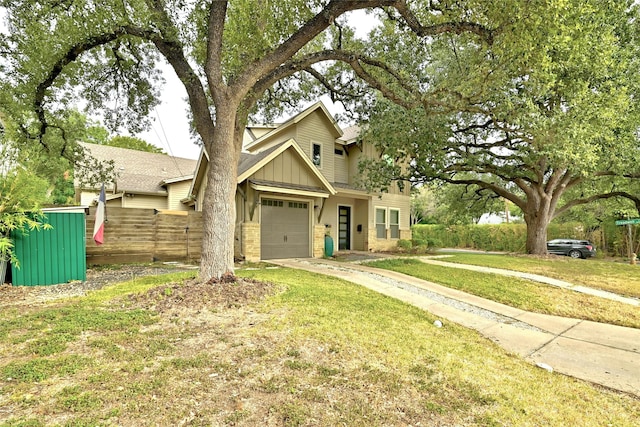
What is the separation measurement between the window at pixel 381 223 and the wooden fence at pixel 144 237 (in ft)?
30.2

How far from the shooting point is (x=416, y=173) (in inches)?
605

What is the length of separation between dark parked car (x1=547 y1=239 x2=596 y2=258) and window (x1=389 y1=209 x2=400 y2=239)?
10.3 metres

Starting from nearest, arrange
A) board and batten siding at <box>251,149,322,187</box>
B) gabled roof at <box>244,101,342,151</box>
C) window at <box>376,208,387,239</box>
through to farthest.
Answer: board and batten siding at <box>251,149,322,187</box> < gabled roof at <box>244,101,342,151</box> < window at <box>376,208,387,239</box>

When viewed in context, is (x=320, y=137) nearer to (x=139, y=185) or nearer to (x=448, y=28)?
(x=448, y=28)

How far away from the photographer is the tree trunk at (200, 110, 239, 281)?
614 cm

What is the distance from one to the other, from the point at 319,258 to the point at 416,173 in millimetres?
6633

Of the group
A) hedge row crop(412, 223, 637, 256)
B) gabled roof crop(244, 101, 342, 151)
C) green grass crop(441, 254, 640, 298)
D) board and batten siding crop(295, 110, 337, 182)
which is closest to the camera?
green grass crop(441, 254, 640, 298)

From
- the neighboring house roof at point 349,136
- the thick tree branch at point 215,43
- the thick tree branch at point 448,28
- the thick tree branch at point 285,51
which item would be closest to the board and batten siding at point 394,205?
the neighboring house roof at point 349,136

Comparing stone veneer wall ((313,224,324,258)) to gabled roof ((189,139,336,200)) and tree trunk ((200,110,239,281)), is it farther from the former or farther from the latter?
tree trunk ((200,110,239,281))

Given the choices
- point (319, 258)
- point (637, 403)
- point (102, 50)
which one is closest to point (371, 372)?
point (637, 403)

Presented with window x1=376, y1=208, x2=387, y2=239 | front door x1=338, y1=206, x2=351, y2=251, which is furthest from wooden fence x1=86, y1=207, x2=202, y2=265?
window x1=376, y1=208, x2=387, y2=239

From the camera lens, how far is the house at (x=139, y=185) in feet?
54.7

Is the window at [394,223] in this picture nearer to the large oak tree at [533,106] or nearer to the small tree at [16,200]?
the large oak tree at [533,106]

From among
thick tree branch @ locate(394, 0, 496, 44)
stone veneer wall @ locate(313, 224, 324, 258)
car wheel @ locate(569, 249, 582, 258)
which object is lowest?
car wheel @ locate(569, 249, 582, 258)
